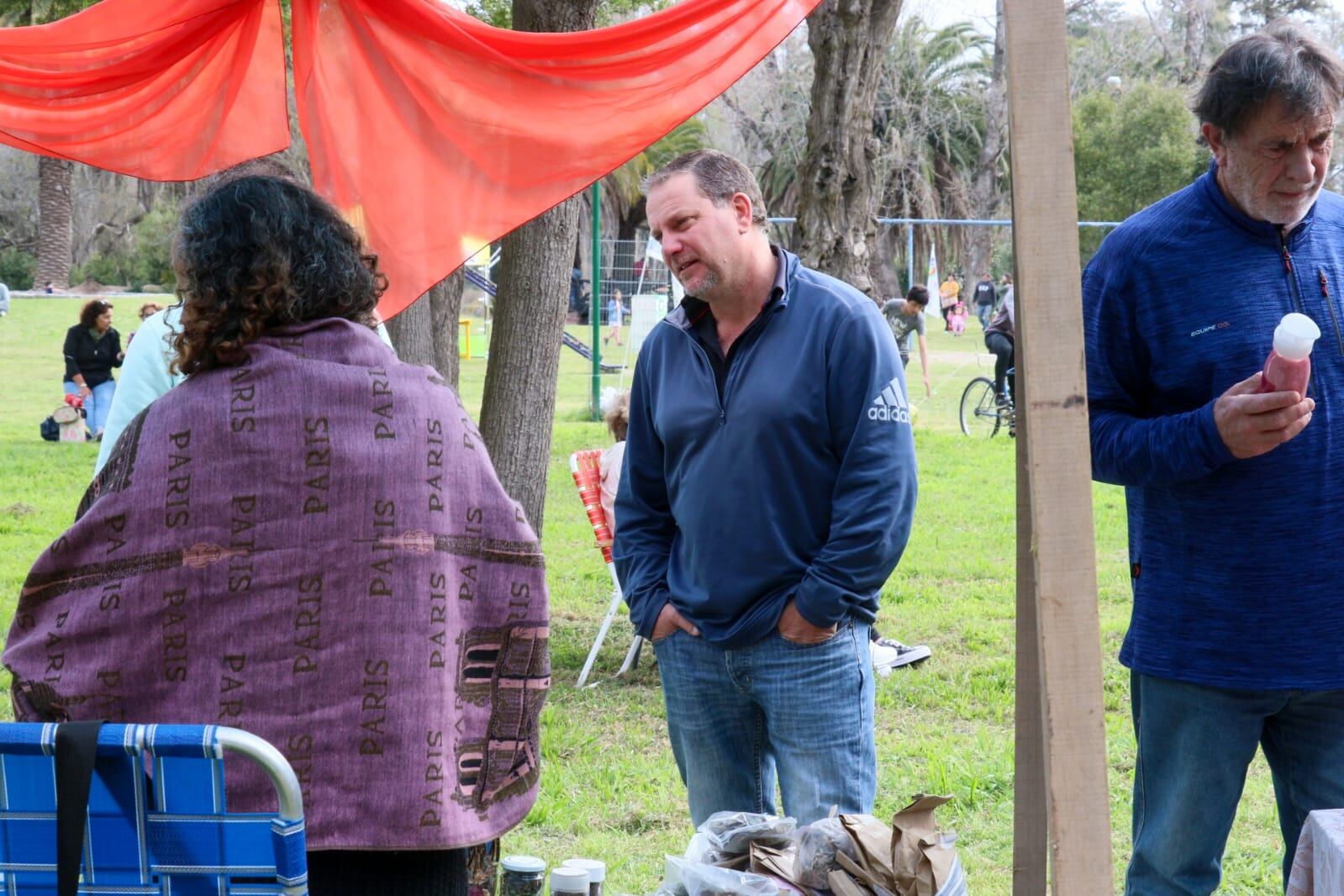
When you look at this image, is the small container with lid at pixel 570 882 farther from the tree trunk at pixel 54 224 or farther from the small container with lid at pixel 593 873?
the tree trunk at pixel 54 224

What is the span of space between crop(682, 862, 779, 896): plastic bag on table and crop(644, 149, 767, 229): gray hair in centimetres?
137

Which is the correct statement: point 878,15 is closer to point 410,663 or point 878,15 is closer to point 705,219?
point 705,219

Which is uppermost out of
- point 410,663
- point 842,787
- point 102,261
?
point 102,261

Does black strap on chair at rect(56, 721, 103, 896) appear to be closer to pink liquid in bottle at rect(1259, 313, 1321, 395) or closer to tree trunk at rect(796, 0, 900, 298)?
pink liquid in bottle at rect(1259, 313, 1321, 395)

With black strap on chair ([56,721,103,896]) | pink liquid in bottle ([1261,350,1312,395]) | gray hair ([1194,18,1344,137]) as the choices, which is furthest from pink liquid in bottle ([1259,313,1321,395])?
black strap on chair ([56,721,103,896])

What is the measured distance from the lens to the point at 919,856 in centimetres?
218

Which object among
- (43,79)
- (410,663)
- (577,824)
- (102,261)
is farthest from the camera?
(102,261)

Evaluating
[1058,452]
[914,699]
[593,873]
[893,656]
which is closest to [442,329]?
[893,656]

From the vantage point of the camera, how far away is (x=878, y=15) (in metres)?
6.64

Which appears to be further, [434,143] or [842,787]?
[434,143]

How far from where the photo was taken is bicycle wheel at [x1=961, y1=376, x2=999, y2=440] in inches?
610

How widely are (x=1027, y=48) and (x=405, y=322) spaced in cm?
515

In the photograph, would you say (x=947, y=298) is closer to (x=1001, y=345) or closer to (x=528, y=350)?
(x=1001, y=345)

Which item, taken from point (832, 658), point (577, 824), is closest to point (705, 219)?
point (832, 658)
